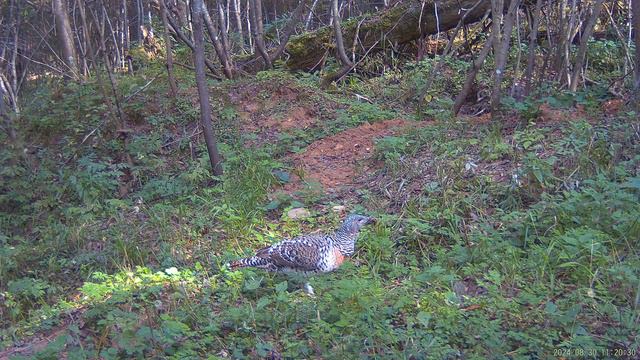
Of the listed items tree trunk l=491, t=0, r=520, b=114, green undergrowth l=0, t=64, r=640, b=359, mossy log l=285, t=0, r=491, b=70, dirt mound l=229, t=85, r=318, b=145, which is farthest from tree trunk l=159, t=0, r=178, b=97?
tree trunk l=491, t=0, r=520, b=114

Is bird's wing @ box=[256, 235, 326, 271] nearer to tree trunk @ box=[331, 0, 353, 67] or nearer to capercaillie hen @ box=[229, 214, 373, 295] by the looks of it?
capercaillie hen @ box=[229, 214, 373, 295]

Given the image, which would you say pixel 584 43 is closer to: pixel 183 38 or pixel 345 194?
Result: pixel 345 194

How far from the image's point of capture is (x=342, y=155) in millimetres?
9023

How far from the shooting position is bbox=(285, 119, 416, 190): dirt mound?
8.46m

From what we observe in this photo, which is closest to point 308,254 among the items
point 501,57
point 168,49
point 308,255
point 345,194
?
point 308,255

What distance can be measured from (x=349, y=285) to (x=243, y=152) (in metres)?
4.35

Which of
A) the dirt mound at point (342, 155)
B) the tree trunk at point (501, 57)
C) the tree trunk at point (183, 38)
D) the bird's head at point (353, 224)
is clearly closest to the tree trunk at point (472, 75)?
the tree trunk at point (501, 57)

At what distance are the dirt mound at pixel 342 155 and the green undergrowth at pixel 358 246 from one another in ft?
0.85

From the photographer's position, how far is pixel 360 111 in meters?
10.4

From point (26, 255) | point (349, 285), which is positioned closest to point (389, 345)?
point (349, 285)

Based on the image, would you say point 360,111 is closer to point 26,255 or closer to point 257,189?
point 257,189

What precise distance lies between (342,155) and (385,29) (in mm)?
4515

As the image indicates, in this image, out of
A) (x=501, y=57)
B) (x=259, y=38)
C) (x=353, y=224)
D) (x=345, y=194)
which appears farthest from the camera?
(x=259, y=38)

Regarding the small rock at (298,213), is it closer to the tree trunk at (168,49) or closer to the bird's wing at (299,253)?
the bird's wing at (299,253)
